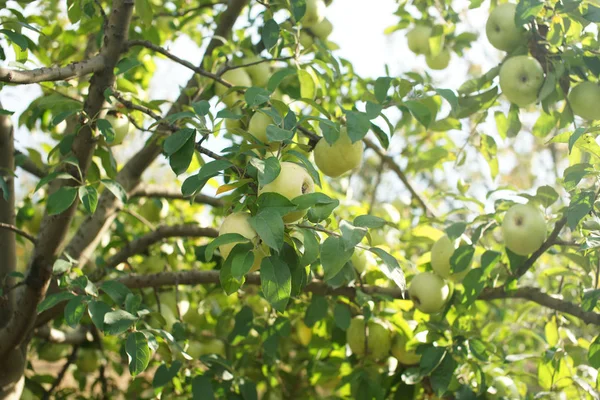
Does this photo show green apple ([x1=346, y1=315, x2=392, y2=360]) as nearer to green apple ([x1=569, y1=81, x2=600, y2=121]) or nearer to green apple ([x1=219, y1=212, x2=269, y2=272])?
green apple ([x1=569, y1=81, x2=600, y2=121])

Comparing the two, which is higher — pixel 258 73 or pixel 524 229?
pixel 258 73

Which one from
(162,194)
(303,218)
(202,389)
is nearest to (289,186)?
(303,218)

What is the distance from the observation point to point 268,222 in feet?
3.15

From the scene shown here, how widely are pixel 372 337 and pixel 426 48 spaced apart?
1.14 metres

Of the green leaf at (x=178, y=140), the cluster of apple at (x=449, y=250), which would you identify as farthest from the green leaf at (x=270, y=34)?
the cluster of apple at (x=449, y=250)

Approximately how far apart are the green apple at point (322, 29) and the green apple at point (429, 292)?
98 cm

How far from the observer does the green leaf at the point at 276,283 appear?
39.4 inches

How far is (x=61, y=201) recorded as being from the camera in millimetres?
1434

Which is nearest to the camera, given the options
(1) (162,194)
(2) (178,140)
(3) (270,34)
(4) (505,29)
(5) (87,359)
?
(2) (178,140)

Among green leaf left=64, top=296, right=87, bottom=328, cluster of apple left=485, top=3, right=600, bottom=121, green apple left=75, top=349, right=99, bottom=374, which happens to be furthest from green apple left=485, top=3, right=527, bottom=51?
green apple left=75, top=349, right=99, bottom=374

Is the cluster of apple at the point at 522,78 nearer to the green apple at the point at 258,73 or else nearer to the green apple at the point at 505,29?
the green apple at the point at 505,29

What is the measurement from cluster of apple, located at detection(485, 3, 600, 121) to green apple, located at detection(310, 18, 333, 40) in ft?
2.07

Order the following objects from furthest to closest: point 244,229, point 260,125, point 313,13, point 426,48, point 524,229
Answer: point 426,48 → point 313,13 → point 524,229 → point 260,125 → point 244,229

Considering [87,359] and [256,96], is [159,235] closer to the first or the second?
[87,359]
